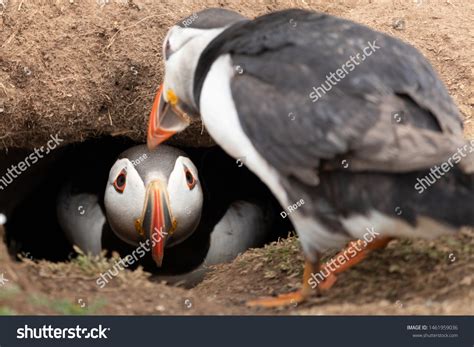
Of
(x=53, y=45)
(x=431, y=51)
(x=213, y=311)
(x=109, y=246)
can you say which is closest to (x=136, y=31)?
(x=53, y=45)

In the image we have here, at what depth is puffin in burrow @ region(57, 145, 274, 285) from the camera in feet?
18.5

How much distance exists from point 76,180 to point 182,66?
3.03m

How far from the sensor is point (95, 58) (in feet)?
19.1

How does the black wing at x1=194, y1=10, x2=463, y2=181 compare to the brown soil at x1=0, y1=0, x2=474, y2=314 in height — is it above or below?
above

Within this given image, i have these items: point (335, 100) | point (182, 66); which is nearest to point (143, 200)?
point (182, 66)

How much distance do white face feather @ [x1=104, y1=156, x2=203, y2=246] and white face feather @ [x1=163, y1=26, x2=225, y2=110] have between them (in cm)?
138

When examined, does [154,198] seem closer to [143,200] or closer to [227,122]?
[143,200]

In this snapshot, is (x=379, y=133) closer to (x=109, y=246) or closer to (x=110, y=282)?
(x=110, y=282)

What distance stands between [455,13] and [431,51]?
628mm

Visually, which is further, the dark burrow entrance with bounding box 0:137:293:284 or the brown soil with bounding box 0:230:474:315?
the dark burrow entrance with bounding box 0:137:293:284

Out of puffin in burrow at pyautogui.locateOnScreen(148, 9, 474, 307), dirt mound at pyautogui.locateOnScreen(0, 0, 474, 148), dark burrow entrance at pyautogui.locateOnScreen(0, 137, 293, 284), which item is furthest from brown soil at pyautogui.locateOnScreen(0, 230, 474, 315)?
dark burrow entrance at pyautogui.locateOnScreen(0, 137, 293, 284)

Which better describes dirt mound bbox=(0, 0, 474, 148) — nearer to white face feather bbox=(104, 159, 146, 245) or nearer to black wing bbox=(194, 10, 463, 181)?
white face feather bbox=(104, 159, 146, 245)

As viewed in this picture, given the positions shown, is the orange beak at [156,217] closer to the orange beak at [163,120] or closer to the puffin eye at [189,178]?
the puffin eye at [189,178]
